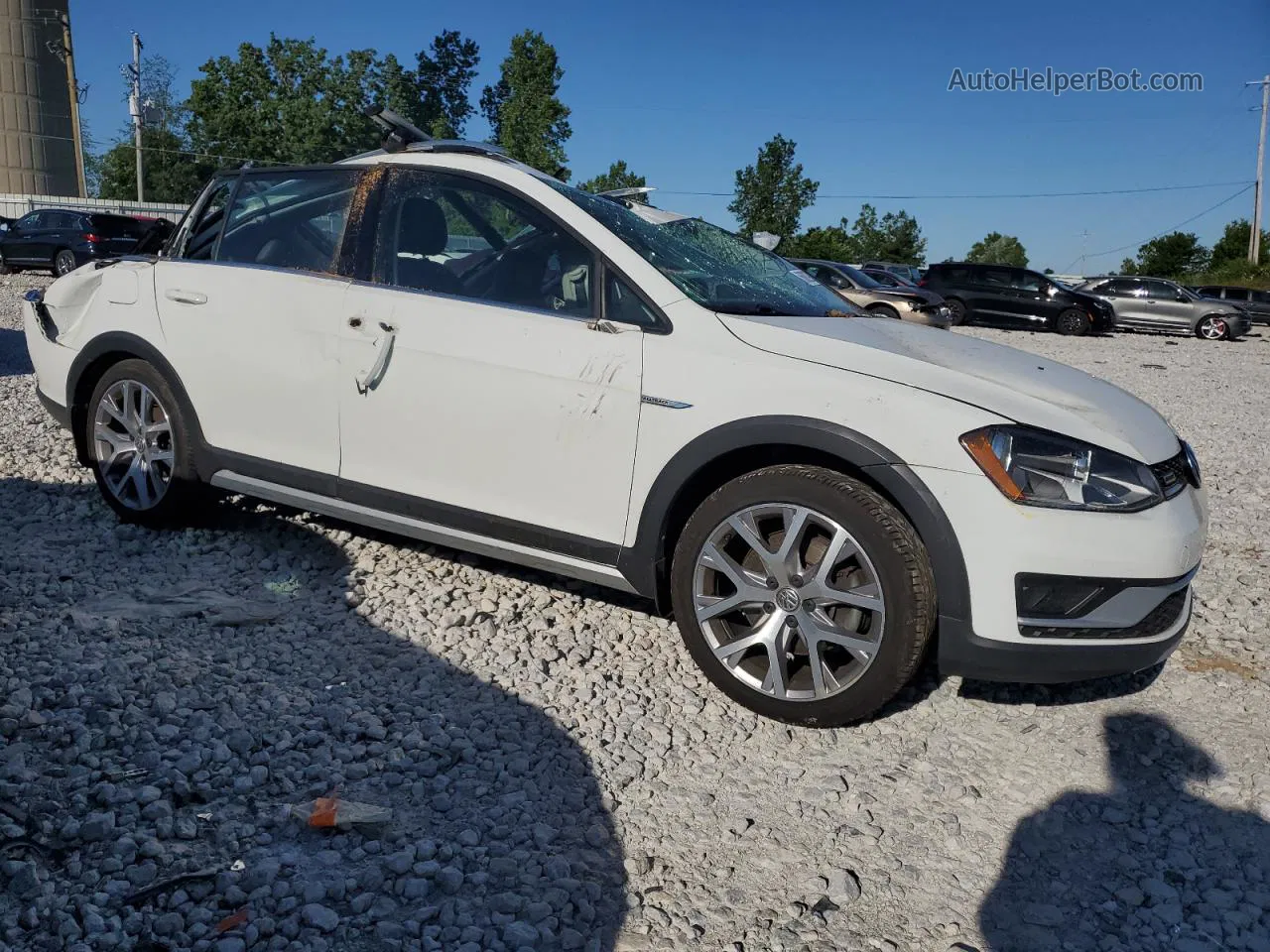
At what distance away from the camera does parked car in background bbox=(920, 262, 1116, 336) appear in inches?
941

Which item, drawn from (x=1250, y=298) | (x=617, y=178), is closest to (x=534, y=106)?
(x=617, y=178)

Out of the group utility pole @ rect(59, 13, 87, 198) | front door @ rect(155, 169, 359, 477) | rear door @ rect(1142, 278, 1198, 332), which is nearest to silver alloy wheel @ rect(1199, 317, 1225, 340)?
rear door @ rect(1142, 278, 1198, 332)

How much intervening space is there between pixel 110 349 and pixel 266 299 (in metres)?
1.02

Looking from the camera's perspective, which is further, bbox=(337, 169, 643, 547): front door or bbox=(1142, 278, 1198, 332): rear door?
bbox=(1142, 278, 1198, 332): rear door

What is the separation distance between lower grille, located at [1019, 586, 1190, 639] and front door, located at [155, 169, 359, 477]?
2614mm

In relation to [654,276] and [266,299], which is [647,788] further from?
[266,299]

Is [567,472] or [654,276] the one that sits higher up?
[654,276]

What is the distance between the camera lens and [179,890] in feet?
7.52

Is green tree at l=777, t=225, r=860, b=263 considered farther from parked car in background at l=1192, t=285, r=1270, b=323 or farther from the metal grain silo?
the metal grain silo

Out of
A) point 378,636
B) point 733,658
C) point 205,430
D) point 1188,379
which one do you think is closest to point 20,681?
point 378,636

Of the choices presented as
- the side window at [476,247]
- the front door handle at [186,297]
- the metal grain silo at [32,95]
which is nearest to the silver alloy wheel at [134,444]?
the front door handle at [186,297]

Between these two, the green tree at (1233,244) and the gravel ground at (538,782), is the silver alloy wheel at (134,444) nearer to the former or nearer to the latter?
the gravel ground at (538,782)

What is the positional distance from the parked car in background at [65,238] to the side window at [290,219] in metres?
18.5

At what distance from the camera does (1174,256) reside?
60.3 metres
